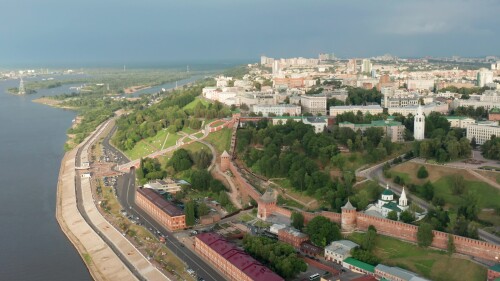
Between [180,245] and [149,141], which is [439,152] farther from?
[149,141]

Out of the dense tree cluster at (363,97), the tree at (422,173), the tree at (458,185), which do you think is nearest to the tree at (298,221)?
the tree at (422,173)

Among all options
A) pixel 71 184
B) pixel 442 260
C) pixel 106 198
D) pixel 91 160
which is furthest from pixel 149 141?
pixel 442 260

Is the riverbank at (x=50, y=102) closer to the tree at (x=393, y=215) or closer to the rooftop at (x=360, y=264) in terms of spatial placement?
the tree at (x=393, y=215)

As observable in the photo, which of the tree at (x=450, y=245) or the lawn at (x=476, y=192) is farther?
the lawn at (x=476, y=192)

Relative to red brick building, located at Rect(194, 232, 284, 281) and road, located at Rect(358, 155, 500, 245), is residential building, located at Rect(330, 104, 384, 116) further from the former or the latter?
red brick building, located at Rect(194, 232, 284, 281)

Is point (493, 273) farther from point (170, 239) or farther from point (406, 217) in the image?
point (170, 239)

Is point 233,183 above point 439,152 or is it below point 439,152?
below

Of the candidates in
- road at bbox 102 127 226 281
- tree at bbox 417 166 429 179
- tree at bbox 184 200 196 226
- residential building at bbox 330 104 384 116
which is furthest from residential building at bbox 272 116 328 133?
tree at bbox 184 200 196 226
